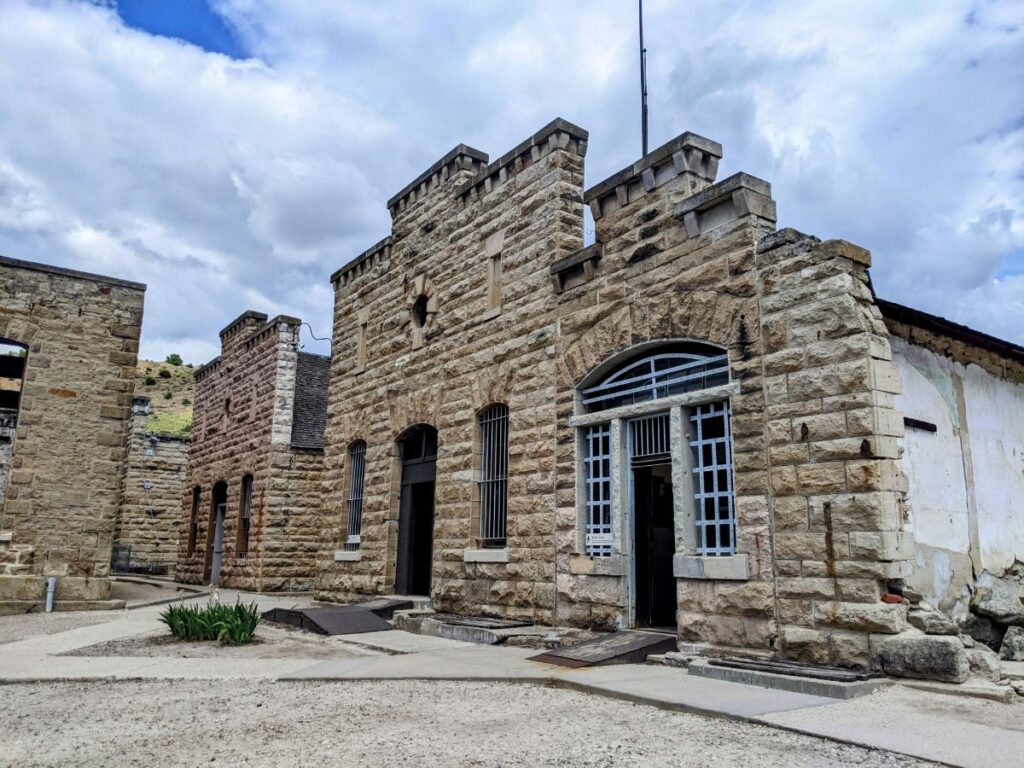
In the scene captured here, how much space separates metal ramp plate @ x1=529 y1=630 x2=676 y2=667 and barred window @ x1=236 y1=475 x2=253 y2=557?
43.5 feet

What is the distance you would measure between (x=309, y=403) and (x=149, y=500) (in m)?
9.51

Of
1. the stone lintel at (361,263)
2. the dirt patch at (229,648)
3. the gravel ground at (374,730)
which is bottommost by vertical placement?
the gravel ground at (374,730)

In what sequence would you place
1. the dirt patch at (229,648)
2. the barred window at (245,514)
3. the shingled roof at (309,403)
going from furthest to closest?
the barred window at (245,514) < the shingled roof at (309,403) < the dirt patch at (229,648)

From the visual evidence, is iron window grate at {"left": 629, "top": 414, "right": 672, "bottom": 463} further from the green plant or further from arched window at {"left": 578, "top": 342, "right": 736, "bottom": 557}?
the green plant

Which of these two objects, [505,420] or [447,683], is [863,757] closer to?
[447,683]

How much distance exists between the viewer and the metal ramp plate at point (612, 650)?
7.45m

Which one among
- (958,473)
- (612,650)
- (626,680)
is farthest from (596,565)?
(958,473)

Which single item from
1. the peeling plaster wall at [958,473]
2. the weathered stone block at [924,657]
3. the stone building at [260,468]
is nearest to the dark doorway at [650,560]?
the peeling plaster wall at [958,473]

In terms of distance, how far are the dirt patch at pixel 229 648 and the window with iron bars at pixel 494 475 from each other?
2548 mm

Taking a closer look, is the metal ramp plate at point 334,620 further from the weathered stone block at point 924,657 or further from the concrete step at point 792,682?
the weathered stone block at point 924,657

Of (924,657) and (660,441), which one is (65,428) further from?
(924,657)

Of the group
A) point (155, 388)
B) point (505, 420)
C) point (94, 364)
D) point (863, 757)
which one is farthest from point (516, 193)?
point (155, 388)

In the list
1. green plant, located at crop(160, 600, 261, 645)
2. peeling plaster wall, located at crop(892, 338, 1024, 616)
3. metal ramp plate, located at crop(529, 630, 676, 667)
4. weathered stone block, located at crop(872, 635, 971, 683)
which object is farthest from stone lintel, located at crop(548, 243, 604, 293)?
green plant, located at crop(160, 600, 261, 645)

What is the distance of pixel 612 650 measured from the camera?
768 cm
